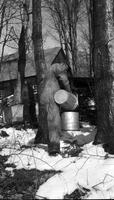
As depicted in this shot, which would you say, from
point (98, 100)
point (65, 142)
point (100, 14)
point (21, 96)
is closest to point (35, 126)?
point (21, 96)

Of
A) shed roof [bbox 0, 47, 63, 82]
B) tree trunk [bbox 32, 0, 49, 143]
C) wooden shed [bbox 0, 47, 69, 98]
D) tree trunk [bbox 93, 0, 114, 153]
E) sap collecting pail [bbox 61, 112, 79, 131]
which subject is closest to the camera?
tree trunk [bbox 93, 0, 114, 153]

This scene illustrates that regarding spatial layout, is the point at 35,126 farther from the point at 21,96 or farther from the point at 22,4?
the point at 22,4

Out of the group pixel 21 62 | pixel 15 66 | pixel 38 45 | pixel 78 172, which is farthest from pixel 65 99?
pixel 15 66

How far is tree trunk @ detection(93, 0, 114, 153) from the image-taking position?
631 cm

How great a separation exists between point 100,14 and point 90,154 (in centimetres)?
286

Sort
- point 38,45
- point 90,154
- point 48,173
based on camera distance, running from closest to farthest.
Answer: point 48,173 → point 90,154 → point 38,45

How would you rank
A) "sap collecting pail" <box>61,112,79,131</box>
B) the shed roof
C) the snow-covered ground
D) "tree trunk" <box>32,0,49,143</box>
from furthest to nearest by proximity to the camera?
the shed roof
"sap collecting pail" <box>61,112,79,131</box>
"tree trunk" <box>32,0,49,143</box>
the snow-covered ground

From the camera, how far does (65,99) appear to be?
871cm

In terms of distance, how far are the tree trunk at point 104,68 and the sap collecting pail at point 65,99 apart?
1.38 meters

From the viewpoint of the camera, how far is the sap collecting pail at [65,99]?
820cm

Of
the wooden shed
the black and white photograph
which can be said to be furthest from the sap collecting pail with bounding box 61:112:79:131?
the wooden shed

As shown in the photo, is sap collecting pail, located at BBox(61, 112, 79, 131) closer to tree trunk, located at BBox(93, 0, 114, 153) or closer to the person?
the person

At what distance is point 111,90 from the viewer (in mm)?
6289

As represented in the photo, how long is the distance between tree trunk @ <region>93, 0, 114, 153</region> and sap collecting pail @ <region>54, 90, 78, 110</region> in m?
1.38
